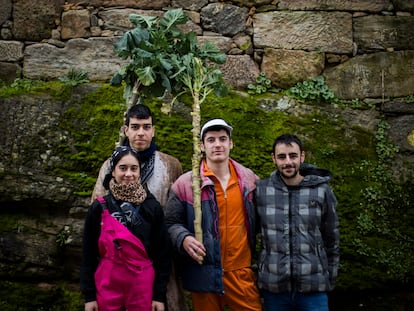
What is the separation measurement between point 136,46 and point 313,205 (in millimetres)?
1667

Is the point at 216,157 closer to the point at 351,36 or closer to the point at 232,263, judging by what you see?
the point at 232,263

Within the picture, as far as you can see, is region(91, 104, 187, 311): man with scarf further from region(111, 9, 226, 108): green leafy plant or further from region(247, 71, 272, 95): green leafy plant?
region(247, 71, 272, 95): green leafy plant

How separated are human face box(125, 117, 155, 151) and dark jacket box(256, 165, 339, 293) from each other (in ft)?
2.77

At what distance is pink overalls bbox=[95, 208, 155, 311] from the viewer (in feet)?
8.95

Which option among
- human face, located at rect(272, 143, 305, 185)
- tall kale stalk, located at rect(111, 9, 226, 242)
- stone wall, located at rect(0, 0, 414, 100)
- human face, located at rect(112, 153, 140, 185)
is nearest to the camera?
human face, located at rect(112, 153, 140, 185)

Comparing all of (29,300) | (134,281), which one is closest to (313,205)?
(134,281)

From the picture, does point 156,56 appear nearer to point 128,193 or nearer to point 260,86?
point 128,193

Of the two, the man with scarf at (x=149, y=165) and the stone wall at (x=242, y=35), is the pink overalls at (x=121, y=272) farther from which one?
the stone wall at (x=242, y=35)

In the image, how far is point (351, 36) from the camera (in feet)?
17.0

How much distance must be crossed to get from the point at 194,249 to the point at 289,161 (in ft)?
2.77

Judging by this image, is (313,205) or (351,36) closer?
(313,205)

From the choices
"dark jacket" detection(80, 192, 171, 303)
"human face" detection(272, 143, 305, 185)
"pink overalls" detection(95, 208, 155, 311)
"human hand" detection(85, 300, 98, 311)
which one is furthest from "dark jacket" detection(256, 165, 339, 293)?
"human hand" detection(85, 300, 98, 311)

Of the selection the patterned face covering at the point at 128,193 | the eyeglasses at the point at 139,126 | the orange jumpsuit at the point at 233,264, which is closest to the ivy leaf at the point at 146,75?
the eyeglasses at the point at 139,126

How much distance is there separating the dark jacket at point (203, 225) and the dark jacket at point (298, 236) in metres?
0.10
